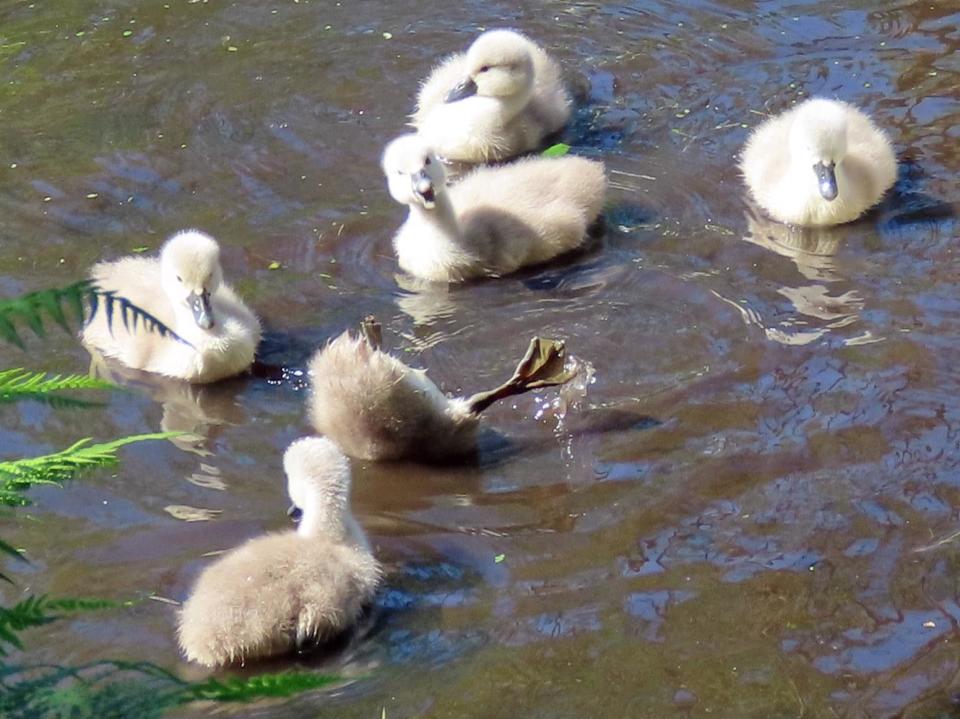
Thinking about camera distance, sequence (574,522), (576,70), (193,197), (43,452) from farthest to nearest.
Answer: (576,70), (193,197), (43,452), (574,522)

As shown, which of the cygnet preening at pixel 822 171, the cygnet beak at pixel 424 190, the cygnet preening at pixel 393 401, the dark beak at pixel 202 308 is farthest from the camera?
the cygnet preening at pixel 822 171

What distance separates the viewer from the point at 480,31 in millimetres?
7555

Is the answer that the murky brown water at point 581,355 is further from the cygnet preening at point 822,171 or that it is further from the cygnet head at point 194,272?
the cygnet head at point 194,272

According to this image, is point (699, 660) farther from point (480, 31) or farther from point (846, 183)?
point (480, 31)

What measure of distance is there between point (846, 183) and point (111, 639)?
3406 mm

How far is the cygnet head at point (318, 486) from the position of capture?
381cm

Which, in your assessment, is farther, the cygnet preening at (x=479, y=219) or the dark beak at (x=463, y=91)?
the dark beak at (x=463, y=91)

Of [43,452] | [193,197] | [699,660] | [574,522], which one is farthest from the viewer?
[193,197]

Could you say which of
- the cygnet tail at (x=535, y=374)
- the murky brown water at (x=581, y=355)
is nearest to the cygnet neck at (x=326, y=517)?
the murky brown water at (x=581, y=355)

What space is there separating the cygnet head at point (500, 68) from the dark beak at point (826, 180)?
4.59ft

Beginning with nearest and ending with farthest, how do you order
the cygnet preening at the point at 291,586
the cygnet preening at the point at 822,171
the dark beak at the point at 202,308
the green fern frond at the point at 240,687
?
the green fern frond at the point at 240,687
the cygnet preening at the point at 291,586
the dark beak at the point at 202,308
the cygnet preening at the point at 822,171

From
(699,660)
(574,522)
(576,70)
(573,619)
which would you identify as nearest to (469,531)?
(574,522)

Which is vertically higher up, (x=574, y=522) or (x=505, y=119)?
(x=505, y=119)

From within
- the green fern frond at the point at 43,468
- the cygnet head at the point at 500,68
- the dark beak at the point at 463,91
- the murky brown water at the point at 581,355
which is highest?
the green fern frond at the point at 43,468
